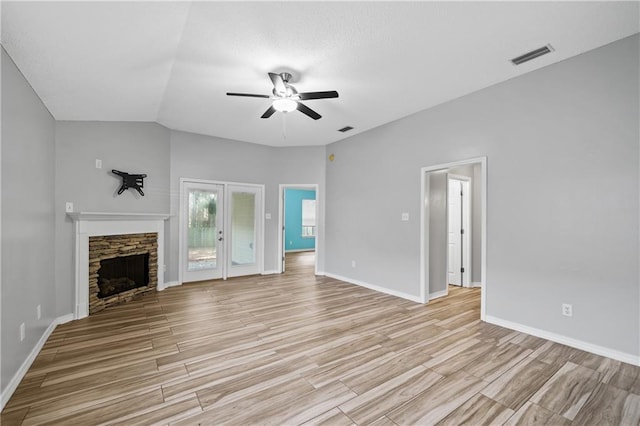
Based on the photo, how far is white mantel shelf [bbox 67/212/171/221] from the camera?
3686 mm

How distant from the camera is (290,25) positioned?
2.40 meters

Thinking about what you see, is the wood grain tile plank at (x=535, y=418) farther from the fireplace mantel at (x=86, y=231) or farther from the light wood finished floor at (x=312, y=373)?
the fireplace mantel at (x=86, y=231)

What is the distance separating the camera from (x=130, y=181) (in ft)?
14.6

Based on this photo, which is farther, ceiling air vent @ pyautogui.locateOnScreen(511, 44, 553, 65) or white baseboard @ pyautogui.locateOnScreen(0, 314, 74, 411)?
ceiling air vent @ pyautogui.locateOnScreen(511, 44, 553, 65)

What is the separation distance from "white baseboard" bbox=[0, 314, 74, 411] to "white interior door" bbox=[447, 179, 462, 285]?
5.94m

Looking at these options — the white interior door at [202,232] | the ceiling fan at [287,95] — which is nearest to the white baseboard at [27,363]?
the white interior door at [202,232]

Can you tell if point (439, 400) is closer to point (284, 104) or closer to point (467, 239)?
point (284, 104)

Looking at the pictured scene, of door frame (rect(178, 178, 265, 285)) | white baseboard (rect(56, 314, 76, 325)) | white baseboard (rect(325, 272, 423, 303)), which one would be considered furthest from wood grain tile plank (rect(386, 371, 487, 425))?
door frame (rect(178, 178, 265, 285))

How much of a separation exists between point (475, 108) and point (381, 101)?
122cm

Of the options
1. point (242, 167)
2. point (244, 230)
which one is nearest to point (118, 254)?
point (244, 230)

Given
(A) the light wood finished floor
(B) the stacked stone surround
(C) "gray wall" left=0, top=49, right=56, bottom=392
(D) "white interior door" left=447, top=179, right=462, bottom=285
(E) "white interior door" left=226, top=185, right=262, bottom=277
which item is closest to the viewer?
(A) the light wood finished floor

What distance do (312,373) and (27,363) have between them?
245cm

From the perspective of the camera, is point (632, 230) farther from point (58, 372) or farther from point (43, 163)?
point (43, 163)

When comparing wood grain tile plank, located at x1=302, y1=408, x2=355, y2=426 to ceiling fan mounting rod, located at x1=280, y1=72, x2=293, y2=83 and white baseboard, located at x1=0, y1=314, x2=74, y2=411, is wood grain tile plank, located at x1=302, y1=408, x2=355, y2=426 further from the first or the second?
ceiling fan mounting rod, located at x1=280, y1=72, x2=293, y2=83
